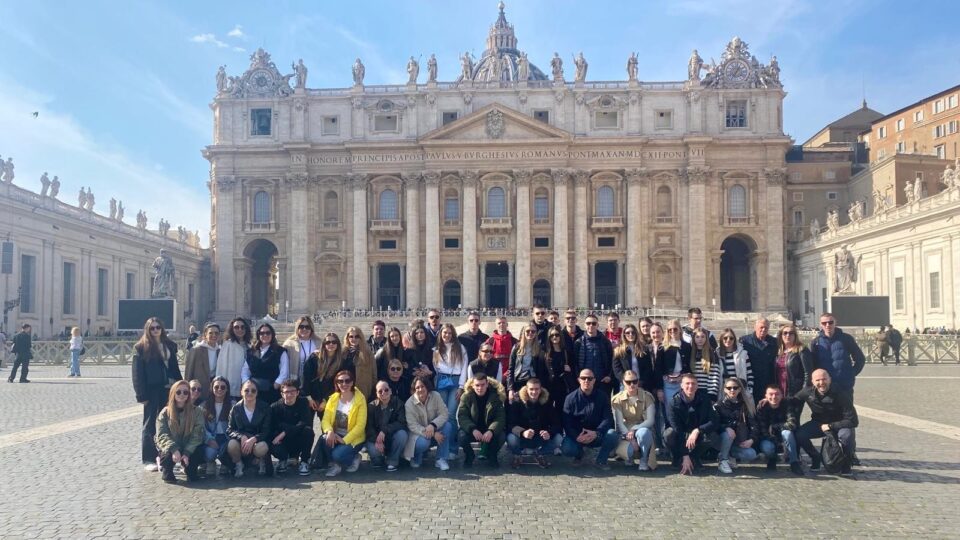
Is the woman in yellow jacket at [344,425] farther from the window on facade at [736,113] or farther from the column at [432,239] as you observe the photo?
the window on facade at [736,113]

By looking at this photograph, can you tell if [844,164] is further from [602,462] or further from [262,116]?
[602,462]

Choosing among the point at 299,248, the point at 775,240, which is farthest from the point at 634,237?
the point at 299,248

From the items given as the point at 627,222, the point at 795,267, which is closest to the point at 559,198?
the point at 627,222

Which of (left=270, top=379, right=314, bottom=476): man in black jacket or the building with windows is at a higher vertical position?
the building with windows

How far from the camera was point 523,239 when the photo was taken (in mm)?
56250

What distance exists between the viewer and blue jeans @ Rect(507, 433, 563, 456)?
1077 centimetres

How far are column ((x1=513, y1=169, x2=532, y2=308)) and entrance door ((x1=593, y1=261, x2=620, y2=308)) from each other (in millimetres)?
5752

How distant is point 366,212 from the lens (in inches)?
2260

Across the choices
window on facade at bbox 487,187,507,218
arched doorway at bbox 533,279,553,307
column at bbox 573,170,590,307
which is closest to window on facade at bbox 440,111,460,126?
window on facade at bbox 487,187,507,218

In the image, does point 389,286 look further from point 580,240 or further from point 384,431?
point 384,431

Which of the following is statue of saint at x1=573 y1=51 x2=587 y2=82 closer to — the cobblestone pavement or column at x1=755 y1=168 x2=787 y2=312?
column at x1=755 y1=168 x2=787 y2=312

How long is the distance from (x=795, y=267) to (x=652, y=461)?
173 feet

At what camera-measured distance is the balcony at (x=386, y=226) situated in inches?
2254

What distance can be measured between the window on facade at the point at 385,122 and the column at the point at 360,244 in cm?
395
